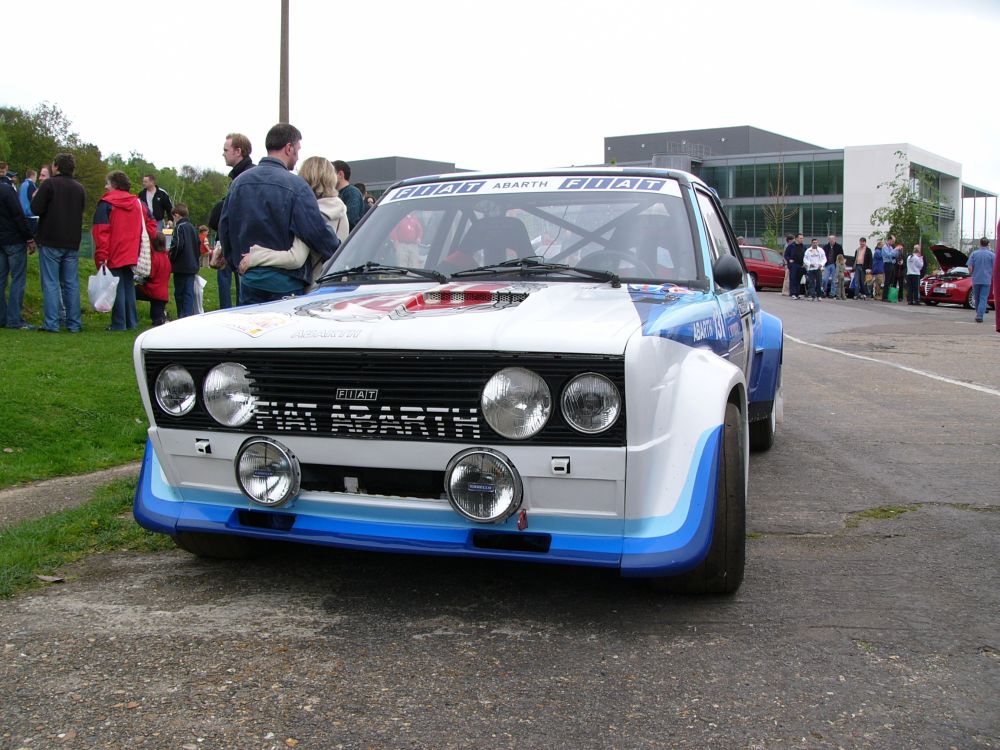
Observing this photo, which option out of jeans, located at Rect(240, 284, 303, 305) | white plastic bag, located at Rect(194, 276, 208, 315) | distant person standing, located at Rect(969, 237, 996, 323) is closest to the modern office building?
distant person standing, located at Rect(969, 237, 996, 323)

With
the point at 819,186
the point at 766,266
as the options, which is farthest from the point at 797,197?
the point at 766,266

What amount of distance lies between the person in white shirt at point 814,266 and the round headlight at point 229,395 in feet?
90.1

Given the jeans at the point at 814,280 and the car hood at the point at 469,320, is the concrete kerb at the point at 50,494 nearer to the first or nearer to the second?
the car hood at the point at 469,320

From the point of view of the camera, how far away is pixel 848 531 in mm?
4496

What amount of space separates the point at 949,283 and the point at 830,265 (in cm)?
386

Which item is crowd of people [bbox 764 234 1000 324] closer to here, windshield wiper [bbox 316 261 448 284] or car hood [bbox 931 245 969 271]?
car hood [bbox 931 245 969 271]

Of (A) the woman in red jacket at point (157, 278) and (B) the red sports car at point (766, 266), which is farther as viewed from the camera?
(B) the red sports car at point (766, 266)

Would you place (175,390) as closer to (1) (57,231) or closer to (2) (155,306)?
(1) (57,231)

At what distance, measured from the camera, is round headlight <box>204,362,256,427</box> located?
348 centimetres

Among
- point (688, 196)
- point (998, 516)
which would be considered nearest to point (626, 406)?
point (688, 196)

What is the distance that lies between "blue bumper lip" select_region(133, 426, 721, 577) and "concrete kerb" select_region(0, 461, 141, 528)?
1.96 metres

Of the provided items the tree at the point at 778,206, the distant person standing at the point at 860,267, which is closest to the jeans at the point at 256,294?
the distant person standing at the point at 860,267

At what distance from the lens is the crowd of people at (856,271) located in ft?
96.2

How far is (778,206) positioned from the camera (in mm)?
67938
